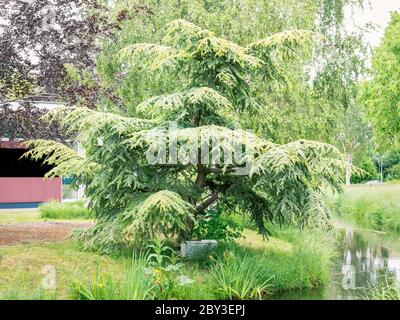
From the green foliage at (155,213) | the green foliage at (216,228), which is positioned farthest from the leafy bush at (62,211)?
the green foliage at (155,213)

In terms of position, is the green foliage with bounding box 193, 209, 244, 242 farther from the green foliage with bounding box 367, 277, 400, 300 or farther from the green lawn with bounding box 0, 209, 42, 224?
the green lawn with bounding box 0, 209, 42, 224

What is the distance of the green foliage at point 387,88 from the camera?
8.07 metres

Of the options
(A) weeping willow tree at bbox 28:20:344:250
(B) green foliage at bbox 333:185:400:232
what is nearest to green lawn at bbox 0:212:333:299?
(A) weeping willow tree at bbox 28:20:344:250

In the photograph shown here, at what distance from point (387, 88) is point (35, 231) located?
5.13 meters

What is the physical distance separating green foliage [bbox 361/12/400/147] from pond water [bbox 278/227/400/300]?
1.52 metres

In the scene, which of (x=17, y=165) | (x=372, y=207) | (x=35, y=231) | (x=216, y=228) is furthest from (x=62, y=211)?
(x=372, y=207)

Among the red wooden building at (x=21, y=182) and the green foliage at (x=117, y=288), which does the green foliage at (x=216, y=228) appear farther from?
the red wooden building at (x=21, y=182)

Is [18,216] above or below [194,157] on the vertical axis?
below

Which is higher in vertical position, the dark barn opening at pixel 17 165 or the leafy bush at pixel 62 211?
the dark barn opening at pixel 17 165

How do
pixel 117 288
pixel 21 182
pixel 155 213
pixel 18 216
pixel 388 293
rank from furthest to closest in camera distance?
pixel 21 182
pixel 18 216
pixel 155 213
pixel 388 293
pixel 117 288

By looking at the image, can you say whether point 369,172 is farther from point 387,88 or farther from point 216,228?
point 216,228

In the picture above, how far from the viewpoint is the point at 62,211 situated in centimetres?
969

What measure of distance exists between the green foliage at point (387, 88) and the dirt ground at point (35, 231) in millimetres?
4351
